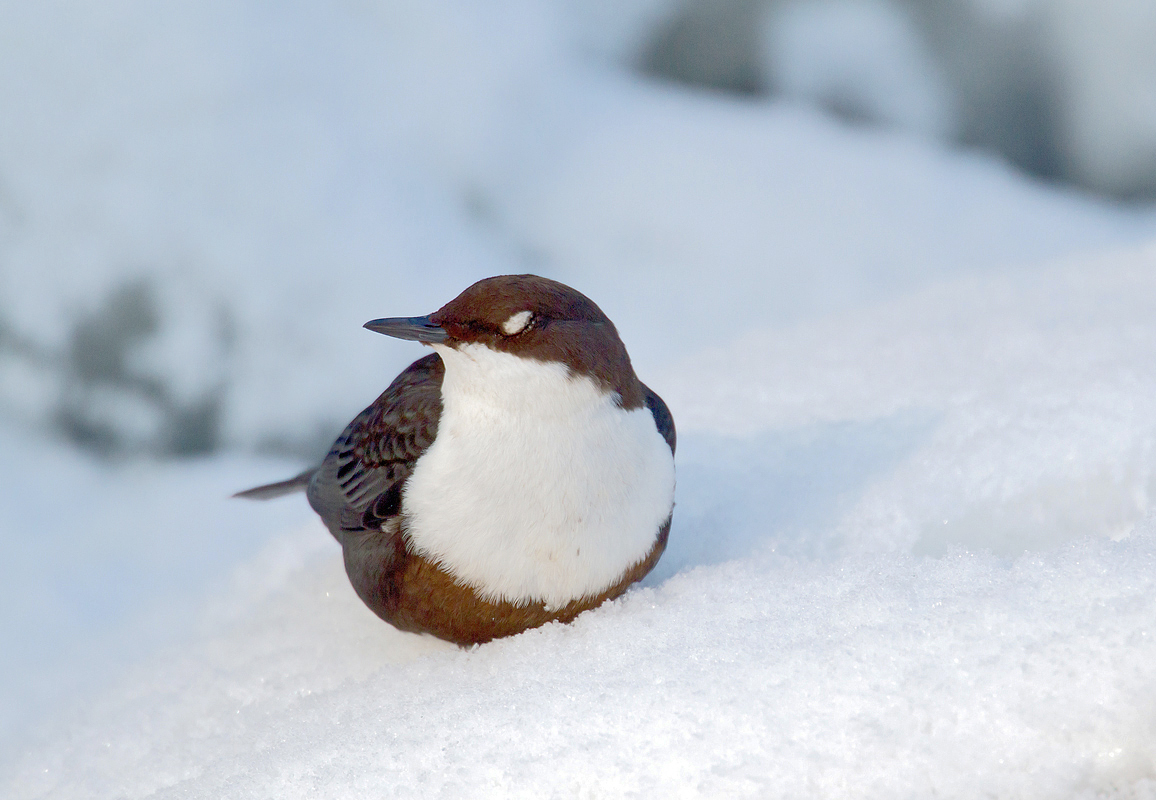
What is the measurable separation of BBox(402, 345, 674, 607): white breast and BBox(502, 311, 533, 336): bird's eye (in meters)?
0.04

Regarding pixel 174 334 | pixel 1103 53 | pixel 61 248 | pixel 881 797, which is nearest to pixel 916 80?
pixel 1103 53

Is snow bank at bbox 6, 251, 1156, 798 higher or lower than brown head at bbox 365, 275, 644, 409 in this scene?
lower

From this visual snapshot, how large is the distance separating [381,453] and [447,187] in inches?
110

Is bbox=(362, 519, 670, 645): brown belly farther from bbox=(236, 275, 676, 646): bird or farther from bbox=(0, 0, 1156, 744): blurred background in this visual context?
bbox=(0, 0, 1156, 744): blurred background

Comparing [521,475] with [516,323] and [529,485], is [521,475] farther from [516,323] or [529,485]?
[516,323]

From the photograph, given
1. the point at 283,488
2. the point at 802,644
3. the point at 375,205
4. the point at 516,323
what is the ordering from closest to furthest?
the point at 802,644 → the point at 516,323 → the point at 283,488 → the point at 375,205

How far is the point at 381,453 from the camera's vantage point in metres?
1.88

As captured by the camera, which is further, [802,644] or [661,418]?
[661,418]

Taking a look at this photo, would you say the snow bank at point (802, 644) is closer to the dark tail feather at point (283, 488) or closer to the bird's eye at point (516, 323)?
the dark tail feather at point (283, 488)

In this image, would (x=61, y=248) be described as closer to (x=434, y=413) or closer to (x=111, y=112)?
(x=111, y=112)

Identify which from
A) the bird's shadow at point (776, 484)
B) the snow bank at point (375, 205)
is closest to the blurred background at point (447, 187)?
the snow bank at point (375, 205)

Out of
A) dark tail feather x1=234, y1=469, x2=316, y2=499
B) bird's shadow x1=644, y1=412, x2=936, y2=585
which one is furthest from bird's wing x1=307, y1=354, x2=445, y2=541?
bird's shadow x1=644, y1=412, x2=936, y2=585

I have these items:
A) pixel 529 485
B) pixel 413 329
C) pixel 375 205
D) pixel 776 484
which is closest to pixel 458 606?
pixel 529 485

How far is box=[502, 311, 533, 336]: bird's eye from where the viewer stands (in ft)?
5.30
